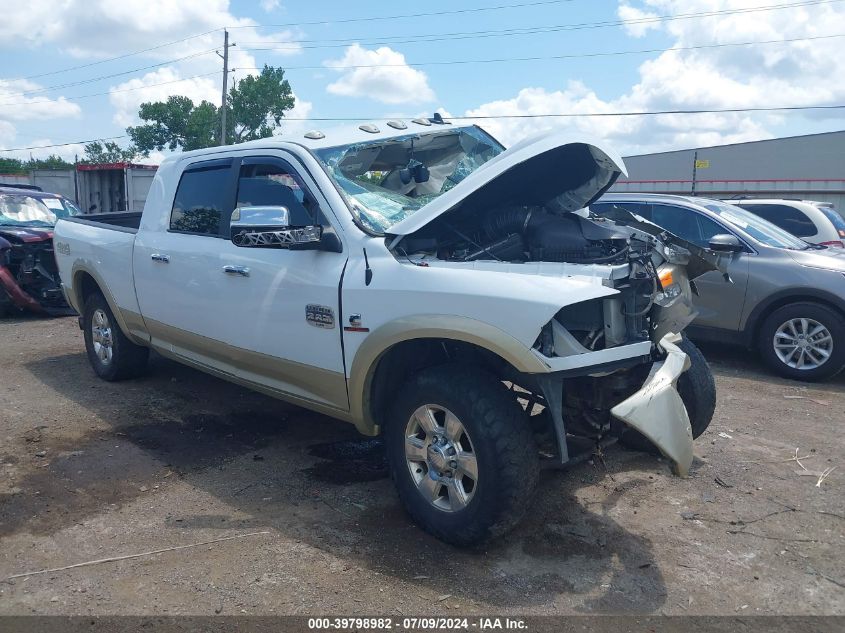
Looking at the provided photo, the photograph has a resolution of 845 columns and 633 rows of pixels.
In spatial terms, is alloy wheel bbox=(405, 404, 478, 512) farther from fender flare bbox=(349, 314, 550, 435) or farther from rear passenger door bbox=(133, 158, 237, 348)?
rear passenger door bbox=(133, 158, 237, 348)

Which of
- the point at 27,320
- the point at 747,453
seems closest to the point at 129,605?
the point at 747,453

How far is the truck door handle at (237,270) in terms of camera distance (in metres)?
4.54

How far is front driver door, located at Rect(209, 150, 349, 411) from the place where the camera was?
4.09m

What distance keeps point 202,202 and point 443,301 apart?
2490 millimetres

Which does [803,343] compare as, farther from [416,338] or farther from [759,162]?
[759,162]

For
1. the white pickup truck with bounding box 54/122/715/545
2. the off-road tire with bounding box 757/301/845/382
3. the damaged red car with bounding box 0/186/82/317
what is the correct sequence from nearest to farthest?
the white pickup truck with bounding box 54/122/715/545
the off-road tire with bounding box 757/301/845/382
the damaged red car with bounding box 0/186/82/317

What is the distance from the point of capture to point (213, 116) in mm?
55094

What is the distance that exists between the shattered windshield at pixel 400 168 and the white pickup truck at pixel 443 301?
1cm

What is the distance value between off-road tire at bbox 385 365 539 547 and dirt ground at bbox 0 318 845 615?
0.18m

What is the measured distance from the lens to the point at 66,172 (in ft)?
78.7

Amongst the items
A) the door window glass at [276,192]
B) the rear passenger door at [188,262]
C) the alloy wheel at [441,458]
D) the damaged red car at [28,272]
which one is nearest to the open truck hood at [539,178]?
the door window glass at [276,192]

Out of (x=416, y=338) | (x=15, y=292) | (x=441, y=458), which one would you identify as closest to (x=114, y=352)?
(x=416, y=338)

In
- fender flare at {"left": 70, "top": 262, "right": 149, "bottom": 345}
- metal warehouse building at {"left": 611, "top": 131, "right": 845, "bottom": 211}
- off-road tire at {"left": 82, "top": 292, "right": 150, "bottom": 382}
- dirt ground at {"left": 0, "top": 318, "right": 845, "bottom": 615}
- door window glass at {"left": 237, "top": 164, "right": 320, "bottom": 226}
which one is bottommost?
dirt ground at {"left": 0, "top": 318, "right": 845, "bottom": 615}

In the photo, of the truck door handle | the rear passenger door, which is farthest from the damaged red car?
the truck door handle
